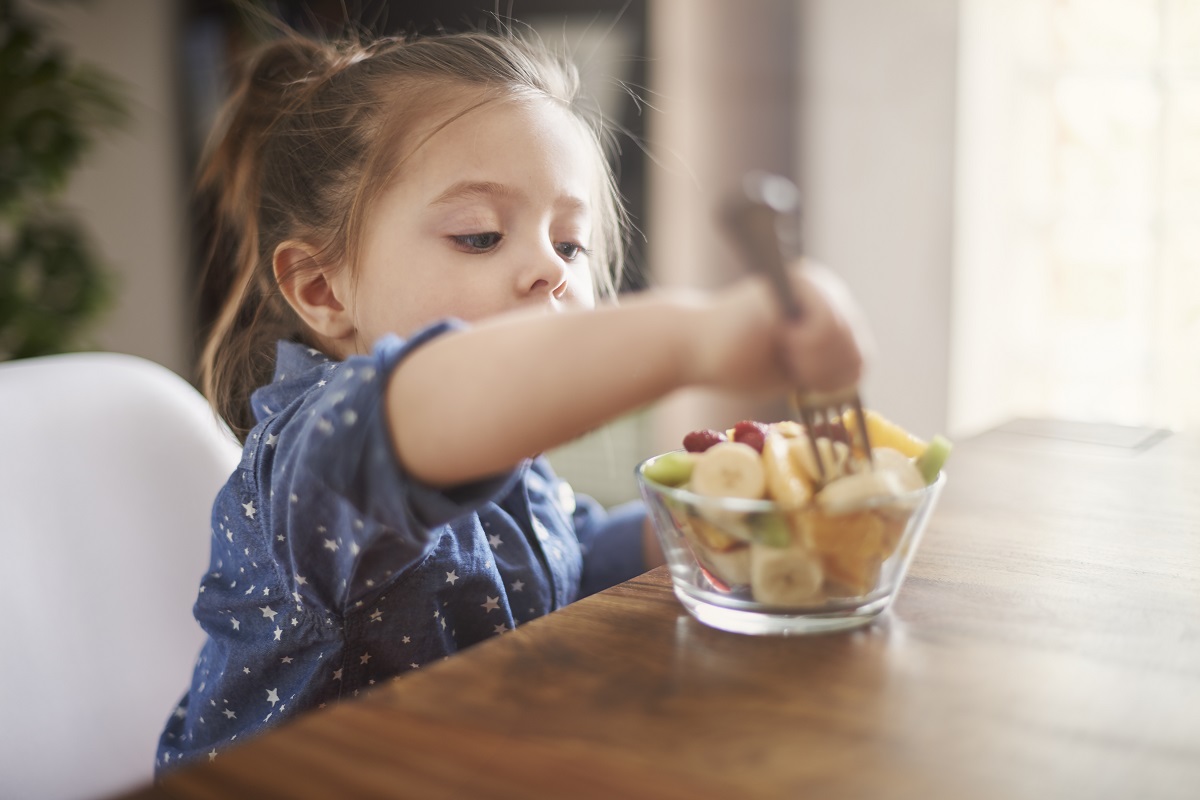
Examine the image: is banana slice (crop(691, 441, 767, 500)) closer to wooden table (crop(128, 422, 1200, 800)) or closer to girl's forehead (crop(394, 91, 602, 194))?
wooden table (crop(128, 422, 1200, 800))

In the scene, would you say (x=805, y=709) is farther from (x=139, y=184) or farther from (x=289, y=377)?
(x=139, y=184)

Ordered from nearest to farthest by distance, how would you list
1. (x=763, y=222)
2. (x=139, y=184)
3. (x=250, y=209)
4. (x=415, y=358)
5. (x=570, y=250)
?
1. (x=763, y=222)
2. (x=415, y=358)
3. (x=570, y=250)
4. (x=250, y=209)
5. (x=139, y=184)

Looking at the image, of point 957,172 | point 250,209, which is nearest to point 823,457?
point 250,209

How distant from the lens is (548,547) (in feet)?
3.01

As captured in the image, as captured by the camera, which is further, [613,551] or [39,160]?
[39,160]

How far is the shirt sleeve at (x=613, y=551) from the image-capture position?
3.22ft

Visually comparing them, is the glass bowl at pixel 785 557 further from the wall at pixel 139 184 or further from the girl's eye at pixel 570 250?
the wall at pixel 139 184

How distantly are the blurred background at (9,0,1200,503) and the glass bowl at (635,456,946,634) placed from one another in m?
1.79

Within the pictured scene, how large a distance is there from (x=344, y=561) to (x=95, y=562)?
0.43 meters

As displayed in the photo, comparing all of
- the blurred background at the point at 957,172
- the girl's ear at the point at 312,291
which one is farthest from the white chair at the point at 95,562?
the blurred background at the point at 957,172

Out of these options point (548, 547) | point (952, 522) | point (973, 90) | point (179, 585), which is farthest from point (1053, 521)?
point (973, 90)

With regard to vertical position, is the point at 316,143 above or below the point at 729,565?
above

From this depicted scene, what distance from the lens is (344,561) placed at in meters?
0.62

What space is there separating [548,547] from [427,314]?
246 mm
